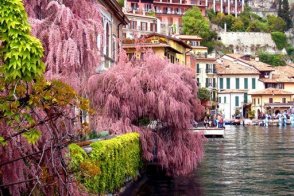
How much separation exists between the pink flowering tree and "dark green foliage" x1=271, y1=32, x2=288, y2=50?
146671 mm

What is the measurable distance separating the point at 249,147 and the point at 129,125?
24.3 meters

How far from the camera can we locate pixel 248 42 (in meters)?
171

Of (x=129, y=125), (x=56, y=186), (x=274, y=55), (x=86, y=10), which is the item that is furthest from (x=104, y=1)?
(x=274, y=55)

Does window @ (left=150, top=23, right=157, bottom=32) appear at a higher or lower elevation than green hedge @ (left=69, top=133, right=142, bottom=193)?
higher

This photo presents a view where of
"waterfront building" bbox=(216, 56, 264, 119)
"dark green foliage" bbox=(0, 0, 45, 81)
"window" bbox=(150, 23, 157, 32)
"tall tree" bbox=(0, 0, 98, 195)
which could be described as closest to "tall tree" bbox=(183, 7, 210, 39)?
"waterfront building" bbox=(216, 56, 264, 119)

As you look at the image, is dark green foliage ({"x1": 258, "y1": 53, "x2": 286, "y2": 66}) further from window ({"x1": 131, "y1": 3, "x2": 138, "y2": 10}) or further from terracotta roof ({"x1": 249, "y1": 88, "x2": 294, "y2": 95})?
window ({"x1": 131, "y1": 3, "x2": 138, "y2": 10})

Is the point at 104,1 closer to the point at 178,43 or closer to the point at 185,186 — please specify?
the point at 185,186

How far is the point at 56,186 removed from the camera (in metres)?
12.1

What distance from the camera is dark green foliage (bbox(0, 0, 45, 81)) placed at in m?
8.54

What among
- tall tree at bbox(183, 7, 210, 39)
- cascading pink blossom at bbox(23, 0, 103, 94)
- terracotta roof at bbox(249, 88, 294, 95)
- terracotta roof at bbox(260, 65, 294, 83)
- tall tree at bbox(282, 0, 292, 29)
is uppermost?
tall tree at bbox(282, 0, 292, 29)

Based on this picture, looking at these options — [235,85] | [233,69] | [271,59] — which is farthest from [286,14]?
[235,85]

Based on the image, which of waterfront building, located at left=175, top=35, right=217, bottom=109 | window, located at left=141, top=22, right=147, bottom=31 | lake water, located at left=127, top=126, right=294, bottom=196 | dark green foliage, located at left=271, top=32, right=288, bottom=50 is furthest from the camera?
dark green foliage, located at left=271, top=32, right=288, bottom=50

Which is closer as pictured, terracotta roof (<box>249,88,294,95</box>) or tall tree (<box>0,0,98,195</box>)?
tall tree (<box>0,0,98,195</box>)

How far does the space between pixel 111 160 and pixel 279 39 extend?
15917 cm
